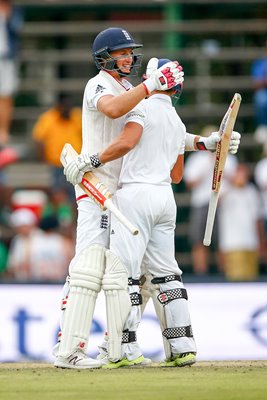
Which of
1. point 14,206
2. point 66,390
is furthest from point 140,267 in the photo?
point 14,206

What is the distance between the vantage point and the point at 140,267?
26.9 feet

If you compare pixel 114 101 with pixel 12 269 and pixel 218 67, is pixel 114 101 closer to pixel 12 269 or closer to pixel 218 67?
pixel 12 269

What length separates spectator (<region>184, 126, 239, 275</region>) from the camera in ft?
45.0

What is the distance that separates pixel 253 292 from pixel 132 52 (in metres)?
4.20

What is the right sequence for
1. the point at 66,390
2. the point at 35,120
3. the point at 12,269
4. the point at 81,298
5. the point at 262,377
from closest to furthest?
the point at 66,390 < the point at 262,377 < the point at 81,298 < the point at 12,269 < the point at 35,120

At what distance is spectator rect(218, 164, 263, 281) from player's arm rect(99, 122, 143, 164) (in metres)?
5.80

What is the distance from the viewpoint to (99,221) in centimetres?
812

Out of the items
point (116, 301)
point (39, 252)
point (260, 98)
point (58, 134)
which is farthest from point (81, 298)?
point (260, 98)

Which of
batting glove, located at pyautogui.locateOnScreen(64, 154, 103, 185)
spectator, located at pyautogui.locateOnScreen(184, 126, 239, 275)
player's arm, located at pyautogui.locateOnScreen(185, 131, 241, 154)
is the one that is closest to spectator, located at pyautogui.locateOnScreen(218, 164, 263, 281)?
spectator, located at pyautogui.locateOnScreen(184, 126, 239, 275)

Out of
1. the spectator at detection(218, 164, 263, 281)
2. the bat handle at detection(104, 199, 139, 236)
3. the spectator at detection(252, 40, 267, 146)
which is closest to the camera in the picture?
the bat handle at detection(104, 199, 139, 236)

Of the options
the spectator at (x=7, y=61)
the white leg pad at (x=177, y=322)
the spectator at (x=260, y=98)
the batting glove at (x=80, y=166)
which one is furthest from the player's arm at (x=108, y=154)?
the spectator at (x=7, y=61)

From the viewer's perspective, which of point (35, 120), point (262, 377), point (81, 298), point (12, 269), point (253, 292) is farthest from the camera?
point (35, 120)

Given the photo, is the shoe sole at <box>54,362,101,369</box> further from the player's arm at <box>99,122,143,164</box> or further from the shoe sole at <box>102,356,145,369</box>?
the player's arm at <box>99,122,143,164</box>

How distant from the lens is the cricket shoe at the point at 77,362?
7.98 metres
